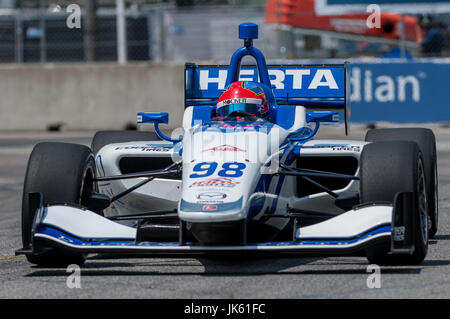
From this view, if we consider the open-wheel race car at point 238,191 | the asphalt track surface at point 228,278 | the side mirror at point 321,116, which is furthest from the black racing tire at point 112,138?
the side mirror at point 321,116

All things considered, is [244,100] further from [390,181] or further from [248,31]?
Answer: [390,181]

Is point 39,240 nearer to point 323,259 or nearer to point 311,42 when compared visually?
point 323,259

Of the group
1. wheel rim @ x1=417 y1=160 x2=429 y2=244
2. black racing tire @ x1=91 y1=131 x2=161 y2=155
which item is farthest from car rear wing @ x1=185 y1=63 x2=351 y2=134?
wheel rim @ x1=417 y1=160 x2=429 y2=244

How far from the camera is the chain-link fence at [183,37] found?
2127cm

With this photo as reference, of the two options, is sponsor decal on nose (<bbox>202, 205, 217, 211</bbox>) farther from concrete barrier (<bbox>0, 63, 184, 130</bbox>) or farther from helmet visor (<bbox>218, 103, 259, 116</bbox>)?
concrete barrier (<bbox>0, 63, 184, 130</bbox>)

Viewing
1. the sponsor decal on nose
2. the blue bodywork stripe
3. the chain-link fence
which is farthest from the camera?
the chain-link fence

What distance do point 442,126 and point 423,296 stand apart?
1329cm

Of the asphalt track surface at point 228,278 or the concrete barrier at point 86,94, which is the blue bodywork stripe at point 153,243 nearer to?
the asphalt track surface at point 228,278

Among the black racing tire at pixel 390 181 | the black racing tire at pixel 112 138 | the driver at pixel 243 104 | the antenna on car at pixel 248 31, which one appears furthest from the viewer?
the black racing tire at pixel 112 138

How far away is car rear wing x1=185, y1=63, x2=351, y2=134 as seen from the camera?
8.98 m

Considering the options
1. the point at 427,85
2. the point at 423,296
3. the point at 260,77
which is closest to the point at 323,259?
the point at 423,296

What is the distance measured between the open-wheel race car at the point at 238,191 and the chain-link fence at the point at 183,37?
41.3 ft

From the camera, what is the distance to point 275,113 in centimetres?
795

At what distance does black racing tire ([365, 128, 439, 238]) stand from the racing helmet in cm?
107
